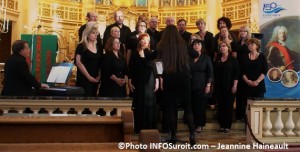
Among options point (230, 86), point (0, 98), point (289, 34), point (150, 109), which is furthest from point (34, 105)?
point (289, 34)

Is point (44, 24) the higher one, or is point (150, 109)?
point (44, 24)

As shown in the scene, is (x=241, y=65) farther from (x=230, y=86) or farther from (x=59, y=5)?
(x=59, y=5)

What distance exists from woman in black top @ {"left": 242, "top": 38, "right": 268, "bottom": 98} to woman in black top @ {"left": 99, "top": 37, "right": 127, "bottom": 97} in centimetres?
179

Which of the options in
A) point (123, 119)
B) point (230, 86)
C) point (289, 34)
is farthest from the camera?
point (289, 34)

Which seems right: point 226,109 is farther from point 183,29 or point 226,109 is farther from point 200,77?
point 183,29

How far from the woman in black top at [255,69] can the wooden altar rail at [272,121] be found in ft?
2.31

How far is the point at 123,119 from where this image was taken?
269 centimetres

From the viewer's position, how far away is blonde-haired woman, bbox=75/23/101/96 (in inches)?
207

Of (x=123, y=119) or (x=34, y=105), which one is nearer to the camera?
(x=123, y=119)

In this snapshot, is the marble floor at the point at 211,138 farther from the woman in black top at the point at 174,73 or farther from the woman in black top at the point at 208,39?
the woman in black top at the point at 208,39

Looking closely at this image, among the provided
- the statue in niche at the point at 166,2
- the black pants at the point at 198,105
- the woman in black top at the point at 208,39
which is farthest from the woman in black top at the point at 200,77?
the statue in niche at the point at 166,2

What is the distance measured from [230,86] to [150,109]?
128 cm

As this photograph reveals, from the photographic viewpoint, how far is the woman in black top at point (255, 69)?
5809 millimetres

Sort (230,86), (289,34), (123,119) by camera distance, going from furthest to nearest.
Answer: (289,34)
(230,86)
(123,119)
